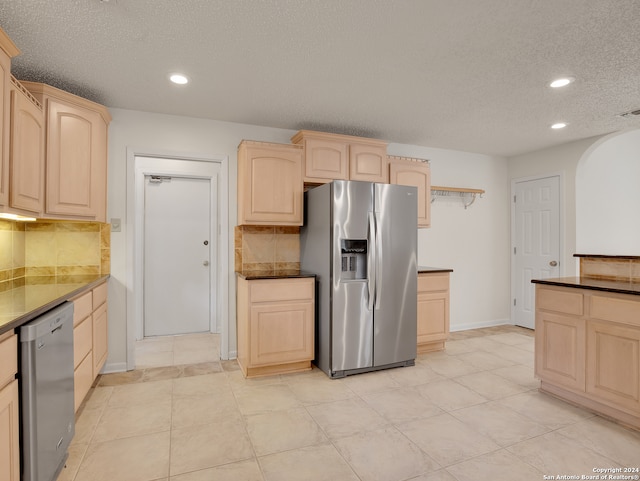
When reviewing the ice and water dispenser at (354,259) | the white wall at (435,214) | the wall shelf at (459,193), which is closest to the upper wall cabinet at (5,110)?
the white wall at (435,214)

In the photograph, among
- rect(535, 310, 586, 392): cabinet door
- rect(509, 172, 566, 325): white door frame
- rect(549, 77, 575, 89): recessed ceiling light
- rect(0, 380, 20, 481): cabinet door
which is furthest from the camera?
rect(509, 172, 566, 325): white door frame

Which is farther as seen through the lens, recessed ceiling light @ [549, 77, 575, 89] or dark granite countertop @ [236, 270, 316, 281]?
dark granite countertop @ [236, 270, 316, 281]

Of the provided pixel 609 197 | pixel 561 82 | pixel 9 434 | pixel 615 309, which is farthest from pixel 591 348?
pixel 9 434

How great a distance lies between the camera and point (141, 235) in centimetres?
417

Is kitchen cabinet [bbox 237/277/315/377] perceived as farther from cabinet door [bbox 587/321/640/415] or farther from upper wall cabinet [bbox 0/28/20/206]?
cabinet door [bbox 587/321/640/415]

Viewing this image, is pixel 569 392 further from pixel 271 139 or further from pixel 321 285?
pixel 271 139

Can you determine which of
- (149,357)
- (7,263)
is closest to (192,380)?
(149,357)

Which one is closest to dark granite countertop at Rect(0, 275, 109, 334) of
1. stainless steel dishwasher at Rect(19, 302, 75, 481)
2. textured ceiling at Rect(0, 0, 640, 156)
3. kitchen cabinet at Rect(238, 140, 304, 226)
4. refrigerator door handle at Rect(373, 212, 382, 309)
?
stainless steel dishwasher at Rect(19, 302, 75, 481)

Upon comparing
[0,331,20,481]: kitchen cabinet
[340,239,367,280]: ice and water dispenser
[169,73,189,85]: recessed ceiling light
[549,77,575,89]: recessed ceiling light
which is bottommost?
[0,331,20,481]: kitchen cabinet

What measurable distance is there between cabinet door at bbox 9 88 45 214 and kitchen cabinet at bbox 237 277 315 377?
1574mm

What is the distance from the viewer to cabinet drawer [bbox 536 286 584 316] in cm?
247

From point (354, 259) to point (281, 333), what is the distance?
93 centimetres

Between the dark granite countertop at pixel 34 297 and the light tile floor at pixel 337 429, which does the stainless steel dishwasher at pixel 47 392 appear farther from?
the light tile floor at pixel 337 429

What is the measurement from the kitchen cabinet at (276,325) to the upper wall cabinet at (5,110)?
168 centimetres
